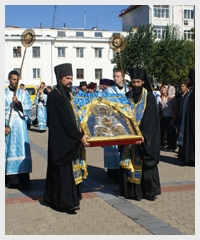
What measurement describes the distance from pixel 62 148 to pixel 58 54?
171ft

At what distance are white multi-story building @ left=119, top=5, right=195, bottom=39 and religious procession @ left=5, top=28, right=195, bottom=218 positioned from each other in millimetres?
57610

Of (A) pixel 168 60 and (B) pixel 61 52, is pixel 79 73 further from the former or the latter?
(A) pixel 168 60

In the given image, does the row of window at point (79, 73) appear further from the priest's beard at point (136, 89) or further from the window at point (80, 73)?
the priest's beard at point (136, 89)

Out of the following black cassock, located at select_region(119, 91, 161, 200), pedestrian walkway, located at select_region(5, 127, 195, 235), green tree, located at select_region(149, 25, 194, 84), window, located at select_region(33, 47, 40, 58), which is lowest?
pedestrian walkway, located at select_region(5, 127, 195, 235)

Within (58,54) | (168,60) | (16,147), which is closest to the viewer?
(16,147)

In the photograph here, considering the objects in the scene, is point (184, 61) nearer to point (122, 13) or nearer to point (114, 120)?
point (122, 13)

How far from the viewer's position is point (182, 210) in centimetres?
626

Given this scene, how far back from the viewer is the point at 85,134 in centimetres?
605

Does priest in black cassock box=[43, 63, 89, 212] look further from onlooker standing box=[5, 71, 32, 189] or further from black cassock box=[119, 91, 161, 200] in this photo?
onlooker standing box=[5, 71, 32, 189]

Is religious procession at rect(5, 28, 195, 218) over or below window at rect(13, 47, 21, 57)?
below

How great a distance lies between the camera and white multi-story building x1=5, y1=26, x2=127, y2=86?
55.0 m

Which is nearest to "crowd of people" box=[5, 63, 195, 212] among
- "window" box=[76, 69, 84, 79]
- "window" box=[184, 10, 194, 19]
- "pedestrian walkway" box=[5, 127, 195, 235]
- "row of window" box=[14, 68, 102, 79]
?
"pedestrian walkway" box=[5, 127, 195, 235]

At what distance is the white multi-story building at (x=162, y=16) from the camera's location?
2517 inches

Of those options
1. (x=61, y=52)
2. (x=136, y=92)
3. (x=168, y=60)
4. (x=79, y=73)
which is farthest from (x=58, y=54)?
(x=136, y=92)
